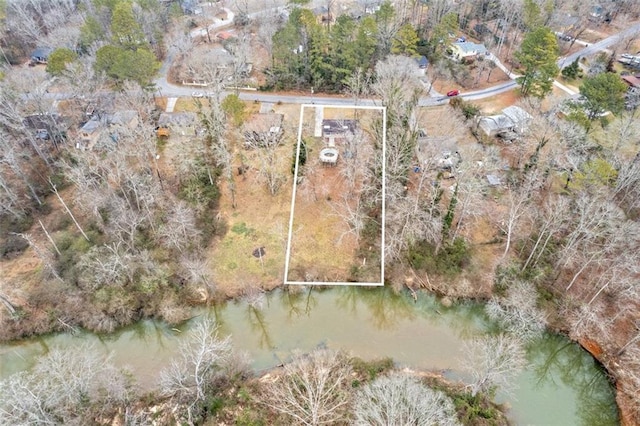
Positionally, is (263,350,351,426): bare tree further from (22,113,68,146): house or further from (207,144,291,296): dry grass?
(22,113,68,146): house

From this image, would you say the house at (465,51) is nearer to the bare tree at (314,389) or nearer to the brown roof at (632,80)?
the brown roof at (632,80)

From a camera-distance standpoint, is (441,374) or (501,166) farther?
(501,166)

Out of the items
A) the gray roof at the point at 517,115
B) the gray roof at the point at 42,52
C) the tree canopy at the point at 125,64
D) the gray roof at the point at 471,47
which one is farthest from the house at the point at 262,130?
the gray roof at the point at 42,52

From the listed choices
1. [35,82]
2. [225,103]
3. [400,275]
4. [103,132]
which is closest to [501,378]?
[400,275]

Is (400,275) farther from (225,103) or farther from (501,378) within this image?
(225,103)

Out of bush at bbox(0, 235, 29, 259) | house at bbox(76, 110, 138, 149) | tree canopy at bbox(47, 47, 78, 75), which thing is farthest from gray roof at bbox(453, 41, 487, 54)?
bush at bbox(0, 235, 29, 259)

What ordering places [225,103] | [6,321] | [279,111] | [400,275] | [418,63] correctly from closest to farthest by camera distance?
[6,321] < [400,275] < [225,103] < [279,111] < [418,63]

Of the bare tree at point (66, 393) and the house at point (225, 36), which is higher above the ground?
the house at point (225, 36)

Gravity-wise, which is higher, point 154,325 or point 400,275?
point 400,275
